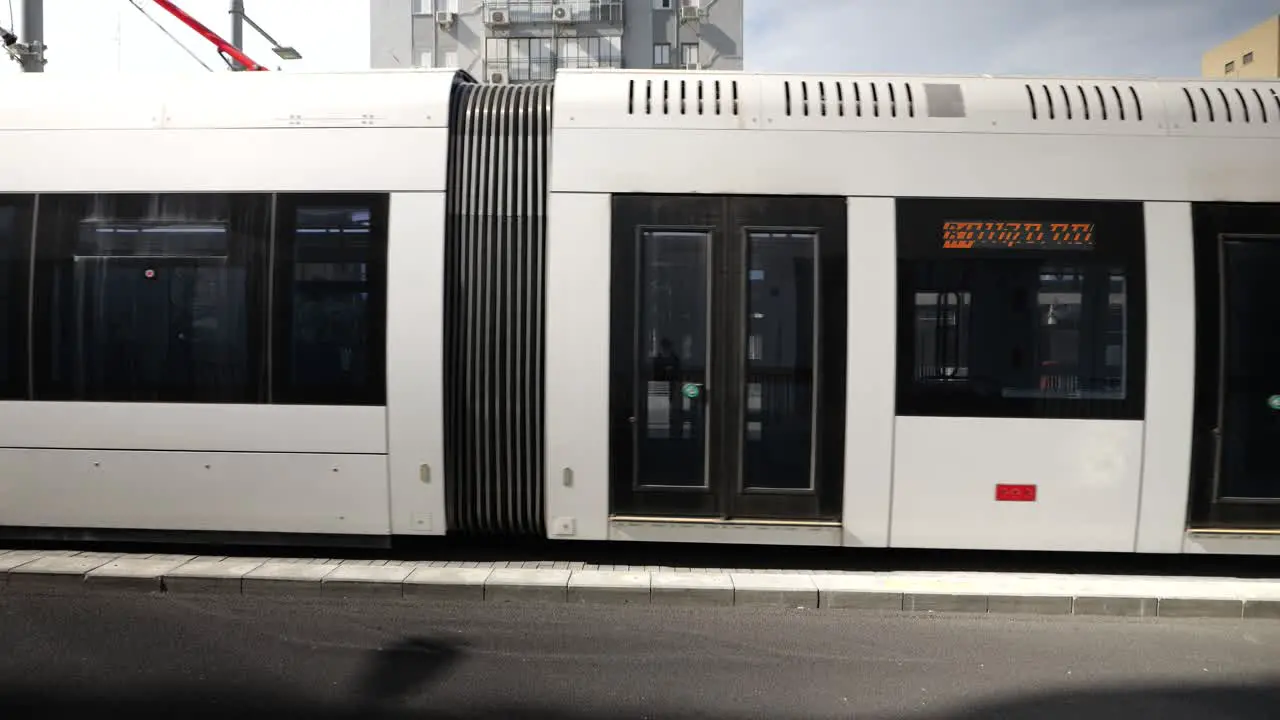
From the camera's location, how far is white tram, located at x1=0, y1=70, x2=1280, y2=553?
5.54 m

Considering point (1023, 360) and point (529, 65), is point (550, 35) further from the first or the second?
point (1023, 360)

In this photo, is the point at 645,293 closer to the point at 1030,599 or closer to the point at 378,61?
the point at 1030,599

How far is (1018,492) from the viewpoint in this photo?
5.56 m

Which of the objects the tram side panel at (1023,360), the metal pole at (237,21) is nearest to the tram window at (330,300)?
the tram side panel at (1023,360)

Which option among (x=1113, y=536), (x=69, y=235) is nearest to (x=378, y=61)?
(x=69, y=235)

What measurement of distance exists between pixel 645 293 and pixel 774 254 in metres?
0.87

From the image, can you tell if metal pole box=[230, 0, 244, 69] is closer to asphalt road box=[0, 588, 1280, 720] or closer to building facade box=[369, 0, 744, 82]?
asphalt road box=[0, 588, 1280, 720]

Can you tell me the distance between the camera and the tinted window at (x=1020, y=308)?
5.53 metres

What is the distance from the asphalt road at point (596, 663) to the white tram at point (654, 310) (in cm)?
74

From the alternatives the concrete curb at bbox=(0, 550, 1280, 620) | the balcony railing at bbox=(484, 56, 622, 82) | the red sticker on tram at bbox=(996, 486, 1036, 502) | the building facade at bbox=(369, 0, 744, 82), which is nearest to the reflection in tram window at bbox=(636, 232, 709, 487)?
the concrete curb at bbox=(0, 550, 1280, 620)

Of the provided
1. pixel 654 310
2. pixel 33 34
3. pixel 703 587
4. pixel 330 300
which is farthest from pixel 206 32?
pixel 703 587

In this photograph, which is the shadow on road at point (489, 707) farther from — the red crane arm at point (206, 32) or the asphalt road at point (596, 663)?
the red crane arm at point (206, 32)

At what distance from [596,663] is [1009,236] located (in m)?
3.69

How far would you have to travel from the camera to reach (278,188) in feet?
18.8
